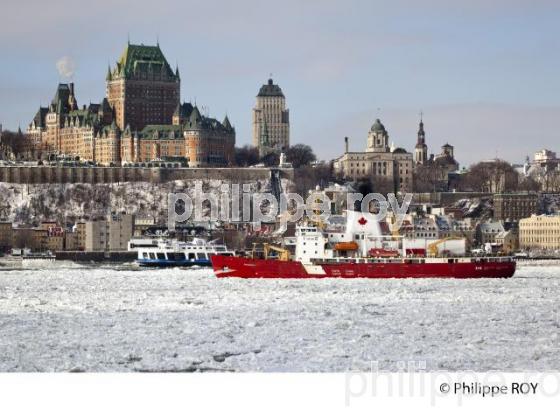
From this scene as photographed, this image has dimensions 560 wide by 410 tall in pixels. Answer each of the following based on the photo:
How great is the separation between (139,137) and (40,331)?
152ft

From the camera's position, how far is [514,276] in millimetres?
24469

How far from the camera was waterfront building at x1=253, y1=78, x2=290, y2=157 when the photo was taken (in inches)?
2258

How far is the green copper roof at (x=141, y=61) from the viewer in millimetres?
54719

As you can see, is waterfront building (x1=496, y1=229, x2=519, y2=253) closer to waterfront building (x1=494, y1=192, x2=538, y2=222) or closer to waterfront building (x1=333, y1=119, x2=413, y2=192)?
waterfront building (x1=494, y1=192, x2=538, y2=222)

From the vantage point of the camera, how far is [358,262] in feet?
78.7

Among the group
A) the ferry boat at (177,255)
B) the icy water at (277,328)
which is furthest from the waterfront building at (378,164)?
the icy water at (277,328)

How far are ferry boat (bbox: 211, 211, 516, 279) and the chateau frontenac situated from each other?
1192 inches

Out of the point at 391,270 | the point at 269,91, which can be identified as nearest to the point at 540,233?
the point at 269,91

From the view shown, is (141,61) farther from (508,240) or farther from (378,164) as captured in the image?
(508,240)

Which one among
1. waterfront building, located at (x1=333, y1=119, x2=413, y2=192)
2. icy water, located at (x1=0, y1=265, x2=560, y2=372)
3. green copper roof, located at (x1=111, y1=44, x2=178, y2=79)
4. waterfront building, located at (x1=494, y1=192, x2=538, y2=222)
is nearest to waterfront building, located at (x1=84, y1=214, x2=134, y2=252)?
green copper roof, located at (x1=111, y1=44, x2=178, y2=79)

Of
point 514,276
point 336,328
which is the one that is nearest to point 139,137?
point 514,276
